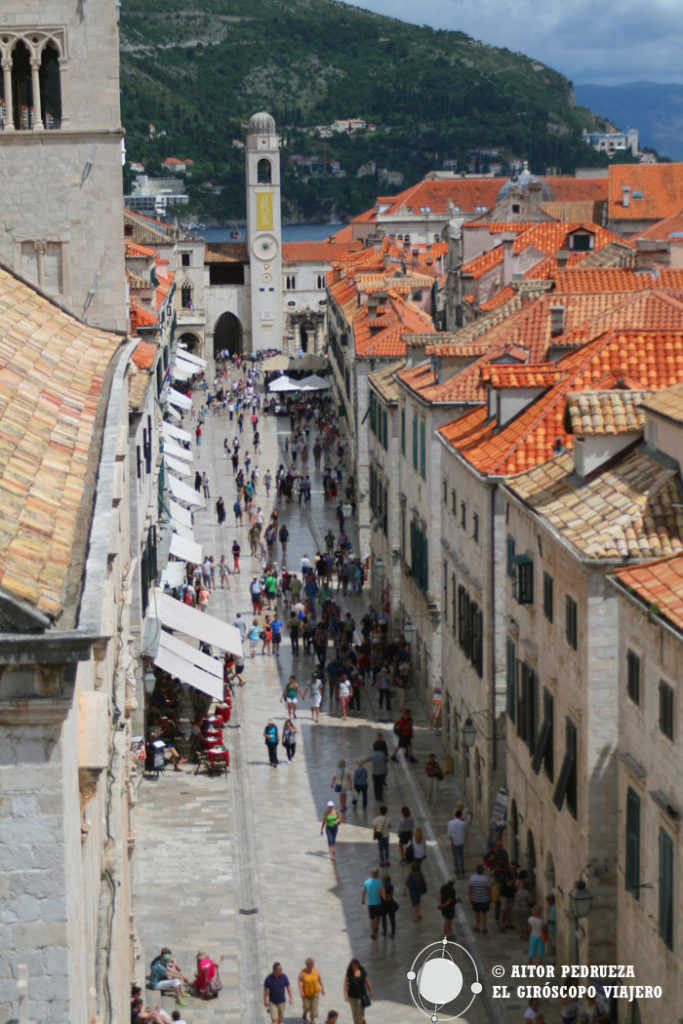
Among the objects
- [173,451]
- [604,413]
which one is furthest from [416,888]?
[173,451]

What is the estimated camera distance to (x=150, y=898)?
30.1m

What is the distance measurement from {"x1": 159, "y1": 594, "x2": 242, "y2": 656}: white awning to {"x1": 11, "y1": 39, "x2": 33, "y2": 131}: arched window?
1230cm

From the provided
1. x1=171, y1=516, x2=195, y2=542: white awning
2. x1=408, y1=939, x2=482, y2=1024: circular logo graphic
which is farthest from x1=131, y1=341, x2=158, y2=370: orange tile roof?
x1=408, y1=939, x2=482, y2=1024: circular logo graphic

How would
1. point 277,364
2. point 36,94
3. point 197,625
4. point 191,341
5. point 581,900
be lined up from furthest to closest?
1. point 191,341
2. point 277,364
3. point 197,625
4. point 36,94
5. point 581,900

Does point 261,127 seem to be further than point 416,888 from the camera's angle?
Yes

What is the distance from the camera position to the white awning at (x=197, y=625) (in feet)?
131

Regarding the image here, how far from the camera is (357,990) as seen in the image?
80.4 feet

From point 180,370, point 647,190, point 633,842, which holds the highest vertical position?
point 647,190

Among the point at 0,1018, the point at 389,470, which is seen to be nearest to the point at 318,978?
the point at 0,1018

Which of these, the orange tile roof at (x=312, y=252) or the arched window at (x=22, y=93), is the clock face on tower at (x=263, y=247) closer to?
the orange tile roof at (x=312, y=252)

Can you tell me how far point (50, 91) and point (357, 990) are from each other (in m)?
15.5

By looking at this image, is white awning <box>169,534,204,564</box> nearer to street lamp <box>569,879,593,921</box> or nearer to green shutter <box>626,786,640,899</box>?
street lamp <box>569,879,593,921</box>

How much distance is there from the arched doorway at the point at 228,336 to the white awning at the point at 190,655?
10815 centimetres

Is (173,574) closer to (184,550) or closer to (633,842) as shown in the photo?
(184,550)
